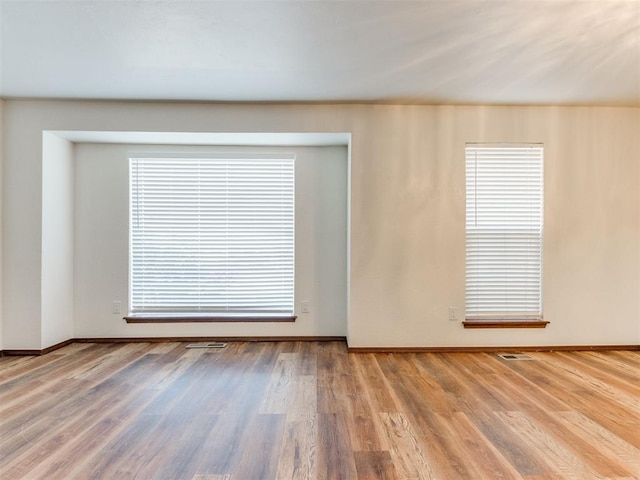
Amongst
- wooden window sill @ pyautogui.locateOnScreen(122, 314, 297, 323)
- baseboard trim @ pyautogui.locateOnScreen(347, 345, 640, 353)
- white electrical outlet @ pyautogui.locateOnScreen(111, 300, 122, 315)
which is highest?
white electrical outlet @ pyautogui.locateOnScreen(111, 300, 122, 315)

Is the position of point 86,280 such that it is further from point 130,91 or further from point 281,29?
point 281,29

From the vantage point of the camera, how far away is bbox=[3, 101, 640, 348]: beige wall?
3602mm

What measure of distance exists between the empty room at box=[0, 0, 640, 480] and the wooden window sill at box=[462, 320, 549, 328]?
19mm

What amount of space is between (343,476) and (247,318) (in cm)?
253

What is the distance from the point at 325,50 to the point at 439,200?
6.17 ft

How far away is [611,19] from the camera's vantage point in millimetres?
2207

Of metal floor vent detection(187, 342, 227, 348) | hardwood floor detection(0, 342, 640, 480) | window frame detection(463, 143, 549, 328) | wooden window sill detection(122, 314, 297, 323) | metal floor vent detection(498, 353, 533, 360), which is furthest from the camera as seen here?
wooden window sill detection(122, 314, 297, 323)

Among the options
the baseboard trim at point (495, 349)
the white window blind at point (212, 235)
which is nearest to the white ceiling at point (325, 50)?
the white window blind at point (212, 235)

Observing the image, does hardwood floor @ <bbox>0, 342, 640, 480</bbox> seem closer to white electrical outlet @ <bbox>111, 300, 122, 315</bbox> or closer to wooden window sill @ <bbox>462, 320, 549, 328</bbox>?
wooden window sill @ <bbox>462, 320, 549, 328</bbox>

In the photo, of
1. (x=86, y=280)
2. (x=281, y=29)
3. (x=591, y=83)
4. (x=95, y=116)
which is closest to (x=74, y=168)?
(x=95, y=116)

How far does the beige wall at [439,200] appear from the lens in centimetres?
360

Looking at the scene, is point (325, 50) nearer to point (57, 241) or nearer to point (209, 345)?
point (209, 345)

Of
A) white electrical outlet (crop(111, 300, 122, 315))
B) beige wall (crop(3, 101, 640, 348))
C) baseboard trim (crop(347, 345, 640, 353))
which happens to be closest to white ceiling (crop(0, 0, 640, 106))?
beige wall (crop(3, 101, 640, 348))

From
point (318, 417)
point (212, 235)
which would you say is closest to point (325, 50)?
point (212, 235)
